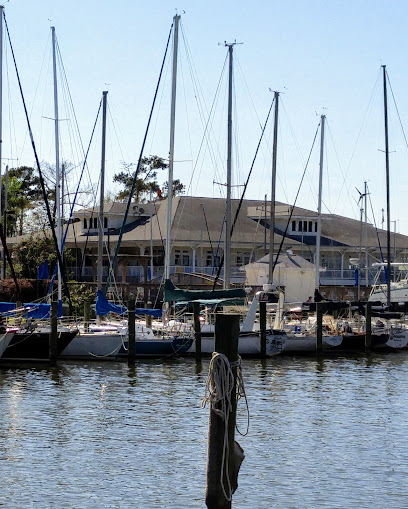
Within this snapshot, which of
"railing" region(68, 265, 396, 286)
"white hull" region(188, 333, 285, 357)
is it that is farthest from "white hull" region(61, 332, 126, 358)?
"railing" region(68, 265, 396, 286)

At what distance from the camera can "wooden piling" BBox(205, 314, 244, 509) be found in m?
13.7

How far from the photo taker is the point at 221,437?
1366 cm

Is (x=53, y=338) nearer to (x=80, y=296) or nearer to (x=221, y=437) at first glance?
(x=80, y=296)

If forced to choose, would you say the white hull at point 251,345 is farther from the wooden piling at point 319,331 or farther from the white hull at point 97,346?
the white hull at point 97,346

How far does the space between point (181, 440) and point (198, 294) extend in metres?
17.5

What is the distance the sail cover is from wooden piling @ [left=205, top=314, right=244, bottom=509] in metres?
26.0

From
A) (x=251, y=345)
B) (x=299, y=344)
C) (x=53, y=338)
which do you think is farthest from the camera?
(x=299, y=344)

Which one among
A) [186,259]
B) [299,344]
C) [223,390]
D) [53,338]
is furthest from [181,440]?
[186,259]

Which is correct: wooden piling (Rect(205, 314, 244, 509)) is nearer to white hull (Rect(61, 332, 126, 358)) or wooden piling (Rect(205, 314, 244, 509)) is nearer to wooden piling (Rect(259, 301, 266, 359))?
white hull (Rect(61, 332, 126, 358))

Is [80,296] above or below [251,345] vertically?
above

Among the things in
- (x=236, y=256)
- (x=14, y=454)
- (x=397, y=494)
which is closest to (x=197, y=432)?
(x=14, y=454)

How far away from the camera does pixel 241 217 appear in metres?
80.1

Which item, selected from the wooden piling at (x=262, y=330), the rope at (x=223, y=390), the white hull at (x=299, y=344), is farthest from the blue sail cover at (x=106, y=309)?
the rope at (x=223, y=390)

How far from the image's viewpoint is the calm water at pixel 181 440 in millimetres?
18031
